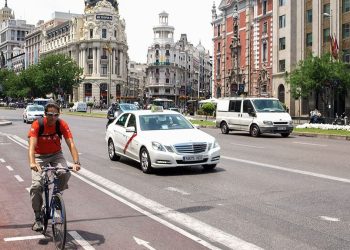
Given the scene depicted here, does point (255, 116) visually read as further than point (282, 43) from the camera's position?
No

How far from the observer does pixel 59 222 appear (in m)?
6.01

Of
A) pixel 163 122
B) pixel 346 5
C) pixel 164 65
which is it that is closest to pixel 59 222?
pixel 163 122

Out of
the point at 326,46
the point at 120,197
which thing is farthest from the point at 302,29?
the point at 120,197

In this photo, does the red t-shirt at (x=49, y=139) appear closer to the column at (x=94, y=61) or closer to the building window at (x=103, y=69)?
the column at (x=94, y=61)

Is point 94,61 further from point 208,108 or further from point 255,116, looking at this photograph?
point 255,116

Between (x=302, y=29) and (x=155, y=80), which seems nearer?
(x=302, y=29)

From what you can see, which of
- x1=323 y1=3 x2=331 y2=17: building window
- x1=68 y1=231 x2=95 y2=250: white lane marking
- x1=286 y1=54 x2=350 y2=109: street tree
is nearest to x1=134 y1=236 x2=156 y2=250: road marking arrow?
x1=68 y1=231 x2=95 y2=250: white lane marking

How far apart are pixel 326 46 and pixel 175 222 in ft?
161

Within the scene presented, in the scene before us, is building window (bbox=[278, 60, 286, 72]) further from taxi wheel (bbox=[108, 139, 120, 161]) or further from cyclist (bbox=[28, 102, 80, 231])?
cyclist (bbox=[28, 102, 80, 231])

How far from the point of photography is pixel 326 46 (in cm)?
5303

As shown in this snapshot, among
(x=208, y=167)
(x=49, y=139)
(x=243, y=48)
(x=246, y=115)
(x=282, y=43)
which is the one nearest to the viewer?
(x=49, y=139)

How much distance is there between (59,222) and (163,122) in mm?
7730

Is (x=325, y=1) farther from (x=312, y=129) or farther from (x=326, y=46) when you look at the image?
(x=312, y=129)

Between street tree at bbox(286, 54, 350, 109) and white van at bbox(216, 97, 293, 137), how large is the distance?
20.8 m
